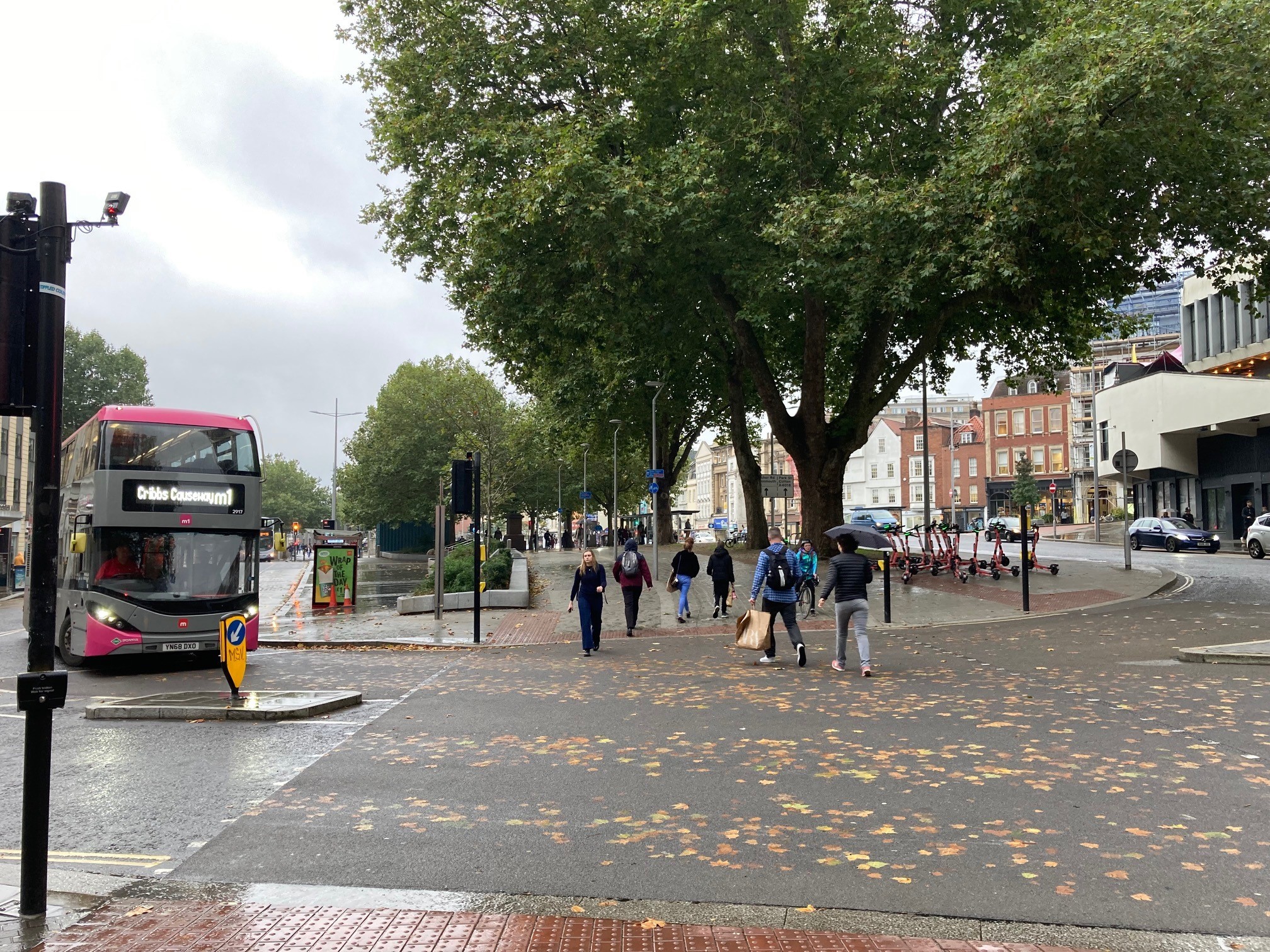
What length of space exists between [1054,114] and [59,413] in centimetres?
1748

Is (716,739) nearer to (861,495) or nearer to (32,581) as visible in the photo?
(32,581)

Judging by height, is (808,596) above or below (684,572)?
below

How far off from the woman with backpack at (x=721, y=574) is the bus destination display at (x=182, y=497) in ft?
30.8

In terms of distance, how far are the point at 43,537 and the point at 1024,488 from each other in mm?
85978

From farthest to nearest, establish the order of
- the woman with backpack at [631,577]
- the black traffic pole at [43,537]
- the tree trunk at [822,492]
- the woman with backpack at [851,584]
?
the tree trunk at [822,492], the woman with backpack at [631,577], the woman with backpack at [851,584], the black traffic pole at [43,537]

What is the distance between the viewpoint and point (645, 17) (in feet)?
79.8

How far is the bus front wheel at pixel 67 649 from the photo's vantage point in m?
15.4

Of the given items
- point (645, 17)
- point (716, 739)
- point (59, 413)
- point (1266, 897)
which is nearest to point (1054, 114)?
point (645, 17)

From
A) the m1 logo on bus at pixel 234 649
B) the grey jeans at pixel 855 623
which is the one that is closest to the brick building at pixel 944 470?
the grey jeans at pixel 855 623

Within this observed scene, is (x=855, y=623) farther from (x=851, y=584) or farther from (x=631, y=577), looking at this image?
(x=631, y=577)

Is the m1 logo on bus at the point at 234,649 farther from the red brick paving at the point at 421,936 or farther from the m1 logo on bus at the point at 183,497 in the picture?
the red brick paving at the point at 421,936

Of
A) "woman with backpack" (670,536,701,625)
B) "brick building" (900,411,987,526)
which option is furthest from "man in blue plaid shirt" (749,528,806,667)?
"brick building" (900,411,987,526)

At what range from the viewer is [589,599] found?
16.2 metres

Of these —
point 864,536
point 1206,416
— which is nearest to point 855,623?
point 864,536
